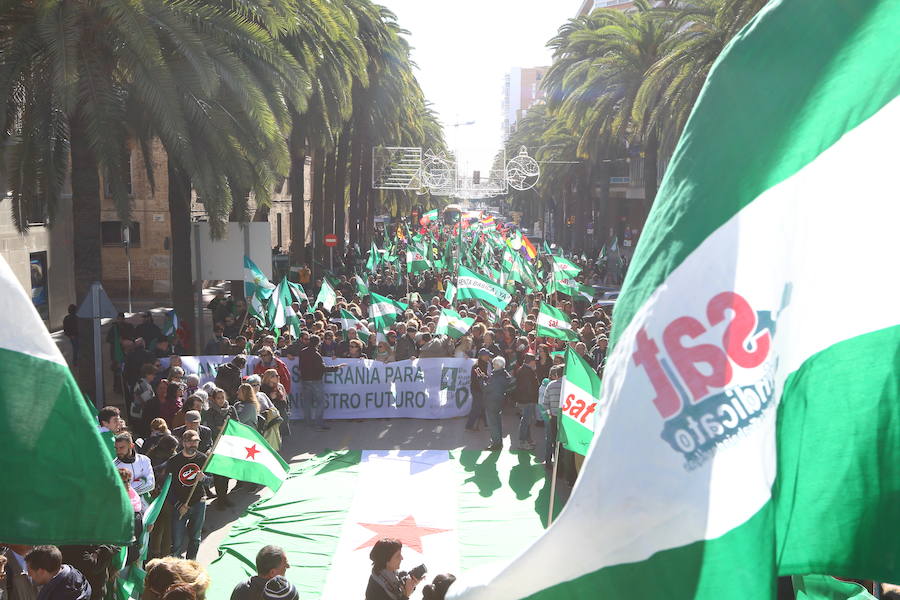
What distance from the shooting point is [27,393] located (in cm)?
409

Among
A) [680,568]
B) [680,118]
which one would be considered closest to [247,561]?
[680,568]

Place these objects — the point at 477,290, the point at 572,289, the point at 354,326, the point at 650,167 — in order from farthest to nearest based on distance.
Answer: the point at 650,167
the point at 572,289
the point at 477,290
the point at 354,326

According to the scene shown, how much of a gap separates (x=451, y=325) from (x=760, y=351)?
49.7 feet

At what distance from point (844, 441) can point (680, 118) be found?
73.5 ft

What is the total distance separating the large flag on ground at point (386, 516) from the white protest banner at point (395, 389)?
2463 millimetres

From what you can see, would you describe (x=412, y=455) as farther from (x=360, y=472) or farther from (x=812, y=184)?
(x=812, y=184)

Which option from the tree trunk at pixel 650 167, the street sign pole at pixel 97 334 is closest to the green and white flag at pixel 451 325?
the street sign pole at pixel 97 334

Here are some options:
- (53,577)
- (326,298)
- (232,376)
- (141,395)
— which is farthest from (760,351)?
(326,298)

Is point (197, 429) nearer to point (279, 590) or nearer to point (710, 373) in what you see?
point (279, 590)

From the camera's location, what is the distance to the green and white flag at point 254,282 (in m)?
21.8

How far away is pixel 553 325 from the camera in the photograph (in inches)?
693

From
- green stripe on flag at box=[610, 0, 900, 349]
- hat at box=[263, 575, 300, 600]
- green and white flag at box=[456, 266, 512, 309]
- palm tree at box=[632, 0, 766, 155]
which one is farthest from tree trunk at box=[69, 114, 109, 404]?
green stripe on flag at box=[610, 0, 900, 349]

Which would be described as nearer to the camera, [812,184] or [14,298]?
[812,184]

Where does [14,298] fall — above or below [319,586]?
above
